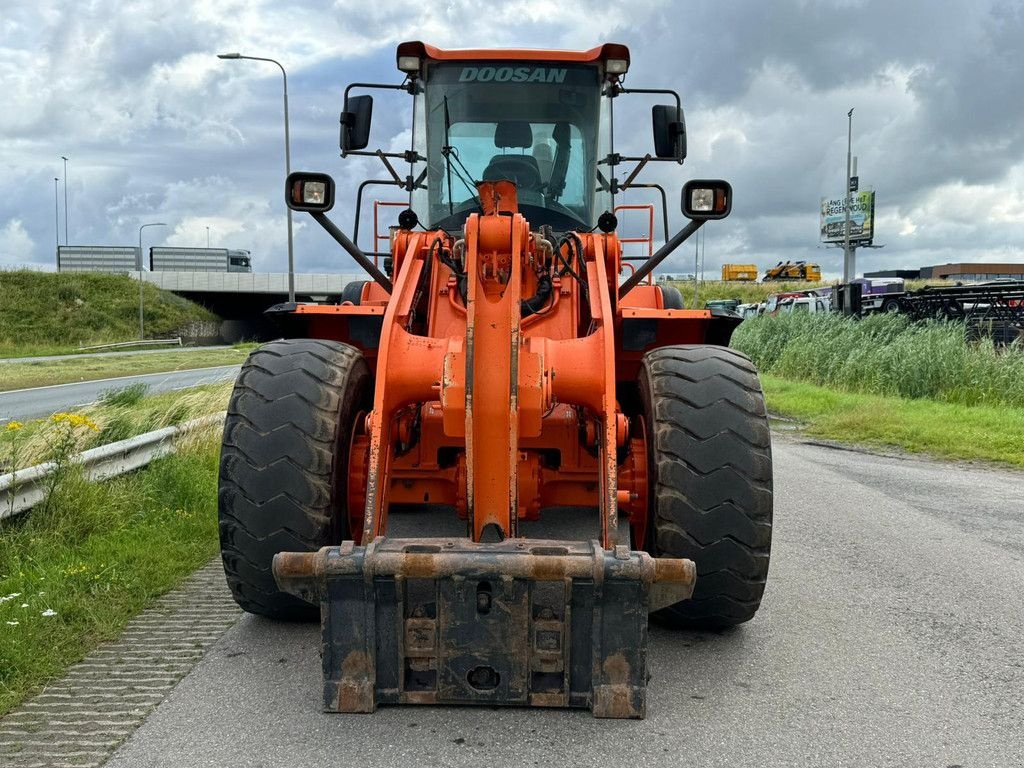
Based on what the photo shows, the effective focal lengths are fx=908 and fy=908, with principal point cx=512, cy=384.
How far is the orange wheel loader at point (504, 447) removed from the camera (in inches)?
120

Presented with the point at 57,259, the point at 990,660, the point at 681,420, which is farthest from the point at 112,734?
the point at 57,259

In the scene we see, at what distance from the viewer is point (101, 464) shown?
6.37 m

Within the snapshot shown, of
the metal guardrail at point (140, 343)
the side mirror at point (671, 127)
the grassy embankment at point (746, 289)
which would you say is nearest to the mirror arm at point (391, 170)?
the side mirror at point (671, 127)

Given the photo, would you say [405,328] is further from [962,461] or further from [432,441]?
[962,461]

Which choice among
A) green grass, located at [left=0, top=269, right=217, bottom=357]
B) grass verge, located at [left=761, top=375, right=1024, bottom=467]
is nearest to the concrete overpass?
green grass, located at [left=0, top=269, right=217, bottom=357]

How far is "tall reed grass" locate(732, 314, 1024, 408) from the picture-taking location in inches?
571

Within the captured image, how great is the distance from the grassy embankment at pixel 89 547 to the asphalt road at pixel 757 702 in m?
0.63

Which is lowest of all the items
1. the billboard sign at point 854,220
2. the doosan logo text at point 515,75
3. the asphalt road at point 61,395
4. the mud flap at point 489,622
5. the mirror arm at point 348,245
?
the asphalt road at point 61,395

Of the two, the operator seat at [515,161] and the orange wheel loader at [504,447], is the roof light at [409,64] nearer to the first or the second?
the orange wheel loader at [504,447]

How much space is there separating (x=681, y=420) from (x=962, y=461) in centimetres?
755

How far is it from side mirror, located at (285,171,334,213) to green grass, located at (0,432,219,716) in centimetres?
207

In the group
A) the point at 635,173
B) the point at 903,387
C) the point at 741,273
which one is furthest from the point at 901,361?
the point at 741,273

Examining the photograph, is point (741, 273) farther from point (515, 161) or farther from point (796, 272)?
point (515, 161)

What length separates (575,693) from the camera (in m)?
3.08
